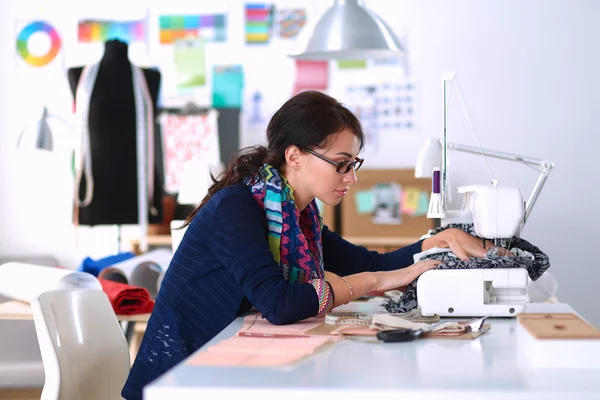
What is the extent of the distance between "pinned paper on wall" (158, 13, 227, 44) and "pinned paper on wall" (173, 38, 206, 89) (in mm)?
40

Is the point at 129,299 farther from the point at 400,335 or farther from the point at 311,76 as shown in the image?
the point at 311,76

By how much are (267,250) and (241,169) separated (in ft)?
0.98

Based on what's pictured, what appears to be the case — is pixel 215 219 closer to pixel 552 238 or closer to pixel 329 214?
pixel 329 214

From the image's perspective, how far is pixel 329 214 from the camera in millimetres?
5035

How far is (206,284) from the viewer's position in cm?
211

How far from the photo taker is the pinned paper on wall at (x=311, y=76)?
5492 mm

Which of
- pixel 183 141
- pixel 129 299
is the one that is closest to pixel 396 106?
pixel 183 141

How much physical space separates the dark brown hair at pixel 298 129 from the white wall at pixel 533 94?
3.24m

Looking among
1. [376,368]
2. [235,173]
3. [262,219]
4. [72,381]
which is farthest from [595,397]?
[72,381]

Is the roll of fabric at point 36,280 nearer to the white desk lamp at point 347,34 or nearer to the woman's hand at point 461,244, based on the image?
the white desk lamp at point 347,34

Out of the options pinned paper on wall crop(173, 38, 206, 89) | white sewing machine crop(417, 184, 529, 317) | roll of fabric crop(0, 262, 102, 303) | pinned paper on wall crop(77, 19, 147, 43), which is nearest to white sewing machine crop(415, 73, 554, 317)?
white sewing machine crop(417, 184, 529, 317)

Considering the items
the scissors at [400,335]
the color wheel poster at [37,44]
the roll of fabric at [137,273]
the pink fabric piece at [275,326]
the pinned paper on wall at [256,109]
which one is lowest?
the roll of fabric at [137,273]

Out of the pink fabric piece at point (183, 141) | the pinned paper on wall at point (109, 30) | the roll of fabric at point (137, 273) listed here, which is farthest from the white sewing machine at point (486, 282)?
the pinned paper on wall at point (109, 30)

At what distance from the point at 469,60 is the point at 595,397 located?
14.0ft
